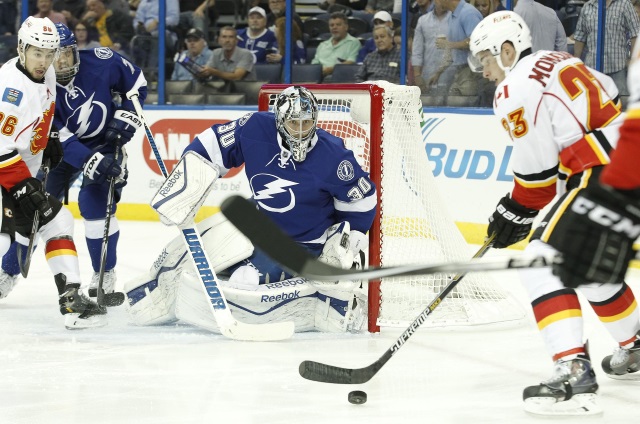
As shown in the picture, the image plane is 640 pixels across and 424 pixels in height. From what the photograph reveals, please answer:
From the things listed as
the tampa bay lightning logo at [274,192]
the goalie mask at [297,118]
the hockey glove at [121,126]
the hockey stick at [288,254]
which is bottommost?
the tampa bay lightning logo at [274,192]

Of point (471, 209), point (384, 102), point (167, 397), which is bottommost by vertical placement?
point (471, 209)

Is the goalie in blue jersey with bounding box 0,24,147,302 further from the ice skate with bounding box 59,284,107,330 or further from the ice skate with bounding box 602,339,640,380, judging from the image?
the ice skate with bounding box 602,339,640,380

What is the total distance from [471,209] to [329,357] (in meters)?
2.87

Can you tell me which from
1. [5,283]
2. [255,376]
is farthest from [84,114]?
[255,376]

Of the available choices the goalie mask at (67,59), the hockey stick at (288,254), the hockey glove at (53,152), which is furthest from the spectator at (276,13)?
the hockey stick at (288,254)

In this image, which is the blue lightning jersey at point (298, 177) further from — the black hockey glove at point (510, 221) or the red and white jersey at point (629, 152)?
the red and white jersey at point (629, 152)

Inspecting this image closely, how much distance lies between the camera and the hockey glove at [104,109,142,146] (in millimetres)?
4449

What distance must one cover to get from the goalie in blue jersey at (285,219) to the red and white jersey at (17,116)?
19.9 inches

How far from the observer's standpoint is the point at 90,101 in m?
4.46

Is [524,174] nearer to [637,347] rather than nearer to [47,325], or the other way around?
[637,347]

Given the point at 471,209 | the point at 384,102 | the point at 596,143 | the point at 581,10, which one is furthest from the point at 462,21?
the point at 596,143

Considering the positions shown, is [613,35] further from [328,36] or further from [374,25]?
[328,36]

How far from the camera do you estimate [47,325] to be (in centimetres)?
411

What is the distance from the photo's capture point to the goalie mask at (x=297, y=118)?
12.3 ft
